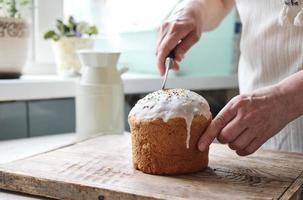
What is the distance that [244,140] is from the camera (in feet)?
2.69

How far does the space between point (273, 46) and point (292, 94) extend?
0.27 metres

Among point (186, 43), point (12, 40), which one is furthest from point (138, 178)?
point (12, 40)

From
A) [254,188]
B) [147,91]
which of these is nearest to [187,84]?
[147,91]

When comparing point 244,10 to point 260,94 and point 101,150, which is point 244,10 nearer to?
point 260,94

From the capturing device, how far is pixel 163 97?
853 millimetres

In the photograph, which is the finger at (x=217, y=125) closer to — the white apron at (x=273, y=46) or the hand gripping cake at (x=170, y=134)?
the hand gripping cake at (x=170, y=134)

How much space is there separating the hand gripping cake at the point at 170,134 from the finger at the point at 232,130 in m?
0.04

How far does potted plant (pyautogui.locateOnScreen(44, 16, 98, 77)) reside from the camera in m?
1.51

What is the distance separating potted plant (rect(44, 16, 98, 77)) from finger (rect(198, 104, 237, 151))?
761 millimetres

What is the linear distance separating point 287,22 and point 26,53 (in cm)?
78

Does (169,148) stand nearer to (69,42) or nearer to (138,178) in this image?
(138,178)

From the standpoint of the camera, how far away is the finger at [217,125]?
811 mm

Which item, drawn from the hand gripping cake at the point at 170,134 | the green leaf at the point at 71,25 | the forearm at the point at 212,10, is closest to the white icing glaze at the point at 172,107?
the hand gripping cake at the point at 170,134

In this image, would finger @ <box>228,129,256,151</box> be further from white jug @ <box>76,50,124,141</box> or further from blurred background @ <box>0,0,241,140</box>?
blurred background @ <box>0,0,241,140</box>
